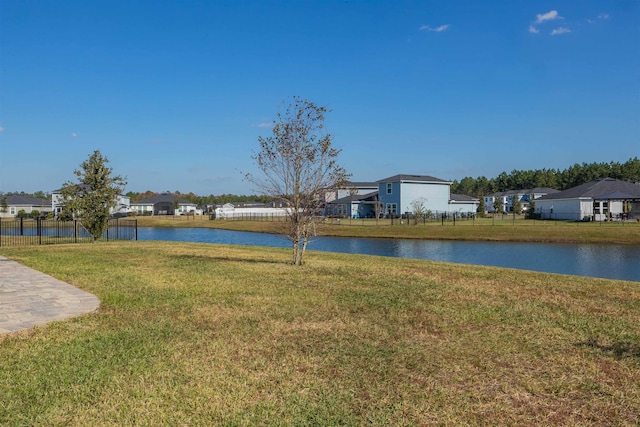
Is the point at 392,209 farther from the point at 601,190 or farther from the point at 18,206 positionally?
the point at 18,206

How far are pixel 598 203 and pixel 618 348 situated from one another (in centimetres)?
4879

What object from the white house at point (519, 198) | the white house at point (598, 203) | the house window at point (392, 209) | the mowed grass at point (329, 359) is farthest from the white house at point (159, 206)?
the mowed grass at point (329, 359)

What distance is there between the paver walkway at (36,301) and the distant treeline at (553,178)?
8427 centimetres

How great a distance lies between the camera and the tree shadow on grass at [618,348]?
5042 millimetres

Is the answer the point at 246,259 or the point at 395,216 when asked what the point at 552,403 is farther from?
the point at 395,216

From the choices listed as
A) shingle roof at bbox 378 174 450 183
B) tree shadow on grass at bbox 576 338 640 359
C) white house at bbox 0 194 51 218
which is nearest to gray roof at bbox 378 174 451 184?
shingle roof at bbox 378 174 450 183

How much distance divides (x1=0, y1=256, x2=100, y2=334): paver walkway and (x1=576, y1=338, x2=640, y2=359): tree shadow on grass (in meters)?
6.79

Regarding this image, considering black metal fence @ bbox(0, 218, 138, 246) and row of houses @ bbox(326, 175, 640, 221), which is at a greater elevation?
row of houses @ bbox(326, 175, 640, 221)

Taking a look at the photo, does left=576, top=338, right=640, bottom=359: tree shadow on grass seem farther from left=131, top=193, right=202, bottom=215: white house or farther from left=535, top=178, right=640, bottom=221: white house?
left=131, top=193, right=202, bottom=215: white house

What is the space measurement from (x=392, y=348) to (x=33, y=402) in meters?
3.45

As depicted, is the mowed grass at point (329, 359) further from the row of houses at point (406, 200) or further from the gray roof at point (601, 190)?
the gray roof at point (601, 190)

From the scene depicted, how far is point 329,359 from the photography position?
4711 millimetres

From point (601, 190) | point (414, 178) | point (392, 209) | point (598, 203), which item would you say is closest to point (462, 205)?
point (414, 178)

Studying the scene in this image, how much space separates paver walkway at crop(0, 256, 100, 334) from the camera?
620cm
